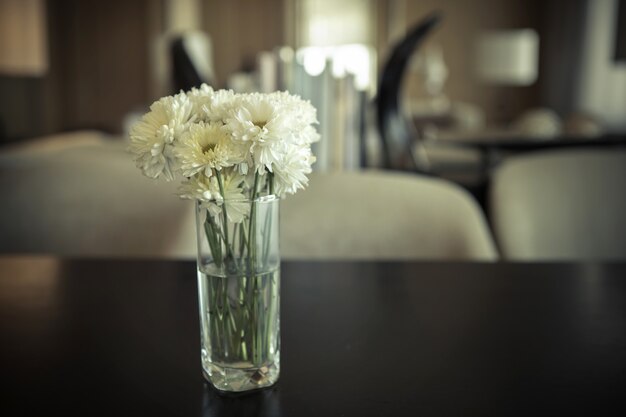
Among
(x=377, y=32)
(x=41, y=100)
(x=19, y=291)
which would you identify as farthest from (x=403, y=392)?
(x=377, y=32)

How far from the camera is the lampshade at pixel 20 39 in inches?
171

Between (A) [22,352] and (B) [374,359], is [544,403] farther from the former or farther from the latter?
(A) [22,352]

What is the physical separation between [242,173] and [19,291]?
0.43 m

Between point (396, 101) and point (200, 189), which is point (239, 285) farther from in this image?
point (396, 101)

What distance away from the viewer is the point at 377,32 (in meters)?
7.36

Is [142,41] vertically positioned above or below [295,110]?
above

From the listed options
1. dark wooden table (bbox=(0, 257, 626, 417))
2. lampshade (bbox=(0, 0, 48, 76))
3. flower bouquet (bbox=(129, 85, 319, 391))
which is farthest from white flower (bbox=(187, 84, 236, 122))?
lampshade (bbox=(0, 0, 48, 76))

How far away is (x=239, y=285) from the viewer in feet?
1.32

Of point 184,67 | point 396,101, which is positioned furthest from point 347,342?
point 396,101

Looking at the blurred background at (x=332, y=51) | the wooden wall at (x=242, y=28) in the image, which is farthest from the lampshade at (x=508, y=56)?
the wooden wall at (x=242, y=28)

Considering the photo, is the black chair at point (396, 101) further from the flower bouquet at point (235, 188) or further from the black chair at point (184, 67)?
the flower bouquet at point (235, 188)

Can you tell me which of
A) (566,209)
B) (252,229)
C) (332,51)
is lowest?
(566,209)

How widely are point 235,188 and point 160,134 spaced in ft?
0.17

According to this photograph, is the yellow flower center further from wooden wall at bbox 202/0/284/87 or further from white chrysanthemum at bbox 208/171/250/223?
wooden wall at bbox 202/0/284/87
